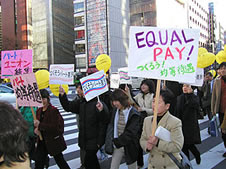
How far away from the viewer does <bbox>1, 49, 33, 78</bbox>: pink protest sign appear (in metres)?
4.43

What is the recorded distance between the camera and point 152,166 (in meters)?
2.78

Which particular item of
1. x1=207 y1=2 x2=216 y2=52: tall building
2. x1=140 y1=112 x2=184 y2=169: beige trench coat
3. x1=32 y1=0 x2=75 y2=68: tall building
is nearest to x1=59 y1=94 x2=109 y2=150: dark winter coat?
x1=140 y1=112 x2=184 y2=169: beige trench coat

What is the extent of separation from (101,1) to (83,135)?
41680mm

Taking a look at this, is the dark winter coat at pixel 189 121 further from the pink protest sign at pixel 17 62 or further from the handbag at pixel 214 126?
the pink protest sign at pixel 17 62

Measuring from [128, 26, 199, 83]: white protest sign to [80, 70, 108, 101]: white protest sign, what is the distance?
42.0 inches

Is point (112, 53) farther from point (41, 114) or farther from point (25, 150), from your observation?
point (25, 150)

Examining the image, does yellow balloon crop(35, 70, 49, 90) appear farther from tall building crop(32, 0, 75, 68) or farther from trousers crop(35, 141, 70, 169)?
tall building crop(32, 0, 75, 68)

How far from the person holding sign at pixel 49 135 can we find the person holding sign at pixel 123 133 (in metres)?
0.89

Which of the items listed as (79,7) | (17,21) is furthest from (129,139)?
(17,21)

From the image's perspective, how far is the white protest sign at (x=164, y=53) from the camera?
2.84 m

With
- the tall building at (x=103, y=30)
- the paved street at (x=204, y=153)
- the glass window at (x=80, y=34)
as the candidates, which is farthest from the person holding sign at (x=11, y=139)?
the glass window at (x=80, y=34)

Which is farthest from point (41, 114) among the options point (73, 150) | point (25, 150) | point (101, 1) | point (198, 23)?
point (198, 23)

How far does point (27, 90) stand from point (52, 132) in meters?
0.84

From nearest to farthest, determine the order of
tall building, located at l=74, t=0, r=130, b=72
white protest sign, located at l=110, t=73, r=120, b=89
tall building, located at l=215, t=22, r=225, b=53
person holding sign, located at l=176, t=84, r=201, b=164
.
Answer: person holding sign, located at l=176, t=84, r=201, b=164 < white protest sign, located at l=110, t=73, r=120, b=89 < tall building, located at l=74, t=0, r=130, b=72 < tall building, located at l=215, t=22, r=225, b=53
